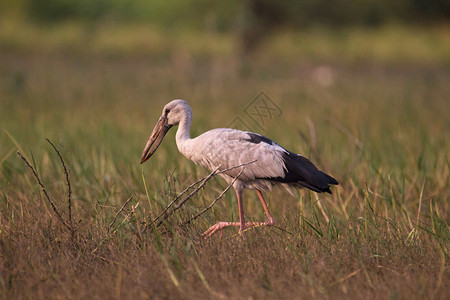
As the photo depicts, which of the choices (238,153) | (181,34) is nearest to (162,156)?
(238,153)

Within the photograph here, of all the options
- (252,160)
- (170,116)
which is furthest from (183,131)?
(252,160)

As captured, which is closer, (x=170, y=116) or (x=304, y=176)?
(x=304, y=176)

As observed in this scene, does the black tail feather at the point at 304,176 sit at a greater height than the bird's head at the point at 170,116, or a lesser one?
lesser

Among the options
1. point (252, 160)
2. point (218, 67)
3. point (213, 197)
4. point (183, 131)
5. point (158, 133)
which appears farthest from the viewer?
point (218, 67)

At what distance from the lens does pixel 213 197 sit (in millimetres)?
4637

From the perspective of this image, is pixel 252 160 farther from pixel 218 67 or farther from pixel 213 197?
pixel 218 67

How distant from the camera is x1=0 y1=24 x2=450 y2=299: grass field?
3.06m

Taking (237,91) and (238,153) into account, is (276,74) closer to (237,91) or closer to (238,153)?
(237,91)

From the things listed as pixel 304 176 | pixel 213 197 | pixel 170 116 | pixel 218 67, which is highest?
pixel 170 116

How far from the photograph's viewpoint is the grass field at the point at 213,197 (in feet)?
10.1

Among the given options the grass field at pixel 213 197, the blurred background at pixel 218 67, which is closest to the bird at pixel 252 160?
the grass field at pixel 213 197

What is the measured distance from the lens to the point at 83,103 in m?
9.62

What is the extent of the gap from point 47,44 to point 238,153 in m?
16.7

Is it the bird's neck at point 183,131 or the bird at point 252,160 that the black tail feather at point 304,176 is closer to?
the bird at point 252,160
